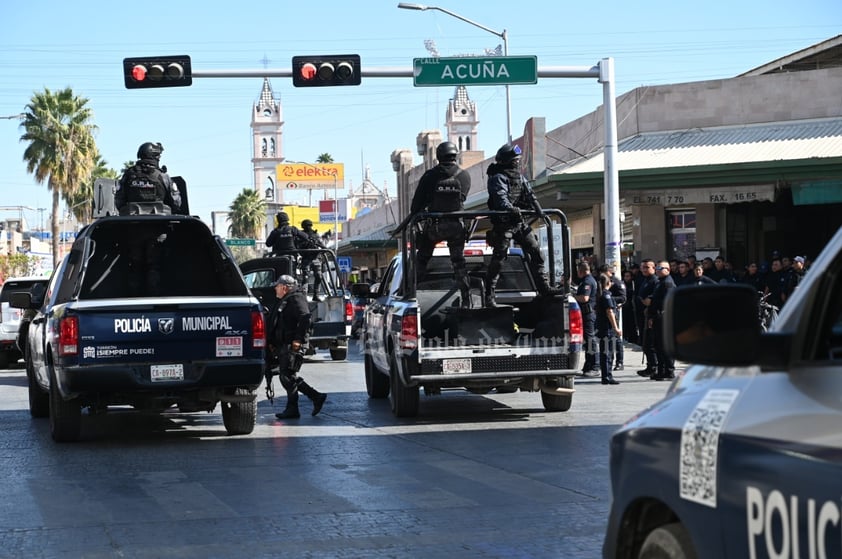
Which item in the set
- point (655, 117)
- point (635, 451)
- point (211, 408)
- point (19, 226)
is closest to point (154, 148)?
point (211, 408)

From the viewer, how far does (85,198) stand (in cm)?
7238

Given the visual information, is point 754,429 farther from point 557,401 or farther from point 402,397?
point 557,401

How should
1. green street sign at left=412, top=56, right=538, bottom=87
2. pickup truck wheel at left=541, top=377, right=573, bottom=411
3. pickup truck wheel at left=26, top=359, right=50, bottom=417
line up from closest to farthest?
pickup truck wheel at left=541, top=377, right=573, bottom=411, pickup truck wheel at left=26, top=359, right=50, bottom=417, green street sign at left=412, top=56, right=538, bottom=87

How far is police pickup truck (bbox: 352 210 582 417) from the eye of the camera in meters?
12.9

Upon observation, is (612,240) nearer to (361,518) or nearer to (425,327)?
(425,327)

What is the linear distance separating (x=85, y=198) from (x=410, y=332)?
2479 inches

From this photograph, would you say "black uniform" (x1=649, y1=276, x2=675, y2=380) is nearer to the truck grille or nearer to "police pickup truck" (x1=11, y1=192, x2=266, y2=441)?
the truck grille

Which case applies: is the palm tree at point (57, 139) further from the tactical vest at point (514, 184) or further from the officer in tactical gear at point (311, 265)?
the tactical vest at point (514, 184)

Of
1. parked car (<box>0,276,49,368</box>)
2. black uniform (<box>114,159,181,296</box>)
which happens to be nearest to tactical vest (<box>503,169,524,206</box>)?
black uniform (<box>114,159,181,296</box>)

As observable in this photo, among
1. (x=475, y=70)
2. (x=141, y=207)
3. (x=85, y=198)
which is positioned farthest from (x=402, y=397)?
(x=85, y=198)

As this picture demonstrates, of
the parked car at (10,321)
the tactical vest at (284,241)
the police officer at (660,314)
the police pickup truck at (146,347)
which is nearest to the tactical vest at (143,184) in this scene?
the police pickup truck at (146,347)

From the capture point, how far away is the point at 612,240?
71.1 ft

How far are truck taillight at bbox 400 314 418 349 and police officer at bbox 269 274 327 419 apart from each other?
1241 millimetres

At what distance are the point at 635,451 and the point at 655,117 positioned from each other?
27.1 m
